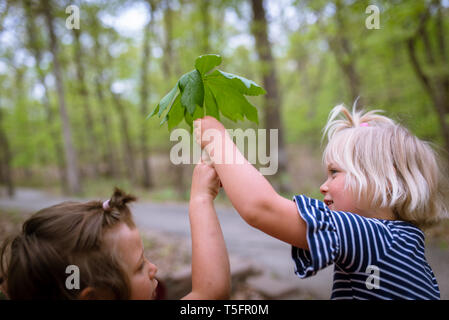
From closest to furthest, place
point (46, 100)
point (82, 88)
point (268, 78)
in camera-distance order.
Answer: point (268, 78) → point (46, 100) → point (82, 88)

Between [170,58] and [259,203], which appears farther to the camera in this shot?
[170,58]

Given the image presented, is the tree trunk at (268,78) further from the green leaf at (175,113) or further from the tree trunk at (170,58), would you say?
the green leaf at (175,113)

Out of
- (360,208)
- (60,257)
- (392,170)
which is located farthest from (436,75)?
(60,257)

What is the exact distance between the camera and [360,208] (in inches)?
45.9

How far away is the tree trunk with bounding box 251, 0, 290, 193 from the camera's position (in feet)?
24.2

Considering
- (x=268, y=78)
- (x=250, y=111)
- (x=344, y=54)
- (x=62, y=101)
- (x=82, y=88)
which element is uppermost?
(x=82, y=88)

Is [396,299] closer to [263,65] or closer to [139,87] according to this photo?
[263,65]

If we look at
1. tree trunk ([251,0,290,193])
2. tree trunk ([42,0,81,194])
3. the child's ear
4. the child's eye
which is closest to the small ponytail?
the child's ear

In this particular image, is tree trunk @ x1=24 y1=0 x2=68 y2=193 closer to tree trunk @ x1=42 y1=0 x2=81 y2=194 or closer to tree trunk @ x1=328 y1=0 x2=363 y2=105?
tree trunk @ x1=42 y1=0 x2=81 y2=194

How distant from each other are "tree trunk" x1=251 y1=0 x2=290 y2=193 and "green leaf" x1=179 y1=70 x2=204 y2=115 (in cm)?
599

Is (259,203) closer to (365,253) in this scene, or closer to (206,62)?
(365,253)

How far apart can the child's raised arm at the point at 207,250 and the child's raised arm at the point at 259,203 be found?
0.46 ft

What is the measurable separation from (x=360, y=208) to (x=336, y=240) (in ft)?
1.04

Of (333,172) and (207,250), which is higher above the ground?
(333,172)
